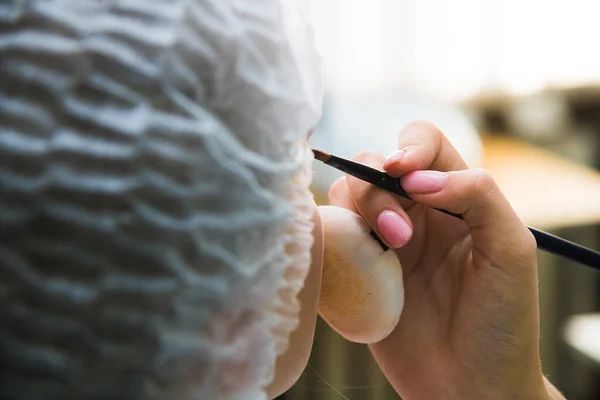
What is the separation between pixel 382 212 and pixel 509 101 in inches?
66.4

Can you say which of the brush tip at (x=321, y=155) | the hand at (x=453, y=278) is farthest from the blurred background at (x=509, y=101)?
the brush tip at (x=321, y=155)

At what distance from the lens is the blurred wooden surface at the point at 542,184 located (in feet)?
5.92

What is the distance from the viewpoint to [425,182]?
2.31 feet

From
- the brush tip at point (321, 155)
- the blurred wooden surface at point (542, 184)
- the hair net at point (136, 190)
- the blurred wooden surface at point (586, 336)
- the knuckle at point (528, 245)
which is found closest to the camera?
the hair net at point (136, 190)

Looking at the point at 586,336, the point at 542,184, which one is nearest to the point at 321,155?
the point at 586,336

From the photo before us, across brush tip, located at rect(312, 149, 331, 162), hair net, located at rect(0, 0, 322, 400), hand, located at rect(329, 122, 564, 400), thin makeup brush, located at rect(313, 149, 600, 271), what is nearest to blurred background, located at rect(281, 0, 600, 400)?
hand, located at rect(329, 122, 564, 400)

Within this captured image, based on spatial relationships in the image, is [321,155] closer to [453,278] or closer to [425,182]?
[425,182]

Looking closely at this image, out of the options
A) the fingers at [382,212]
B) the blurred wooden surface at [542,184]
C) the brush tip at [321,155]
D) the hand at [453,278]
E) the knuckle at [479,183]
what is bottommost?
the blurred wooden surface at [542,184]

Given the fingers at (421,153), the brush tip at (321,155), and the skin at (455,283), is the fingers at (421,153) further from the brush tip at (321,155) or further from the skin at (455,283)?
the brush tip at (321,155)

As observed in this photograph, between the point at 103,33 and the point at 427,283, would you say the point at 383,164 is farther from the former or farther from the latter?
the point at 103,33

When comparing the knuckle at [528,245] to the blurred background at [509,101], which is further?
the blurred background at [509,101]

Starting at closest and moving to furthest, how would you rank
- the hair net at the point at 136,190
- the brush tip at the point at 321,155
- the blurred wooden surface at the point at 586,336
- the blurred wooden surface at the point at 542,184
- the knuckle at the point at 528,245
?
the hair net at the point at 136,190 < the brush tip at the point at 321,155 < the knuckle at the point at 528,245 < the blurred wooden surface at the point at 586,336 < the blurred wooden surface at the point at 542,184

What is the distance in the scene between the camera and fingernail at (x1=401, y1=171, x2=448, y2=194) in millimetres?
706

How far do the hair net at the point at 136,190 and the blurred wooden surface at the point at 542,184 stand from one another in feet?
4.52
